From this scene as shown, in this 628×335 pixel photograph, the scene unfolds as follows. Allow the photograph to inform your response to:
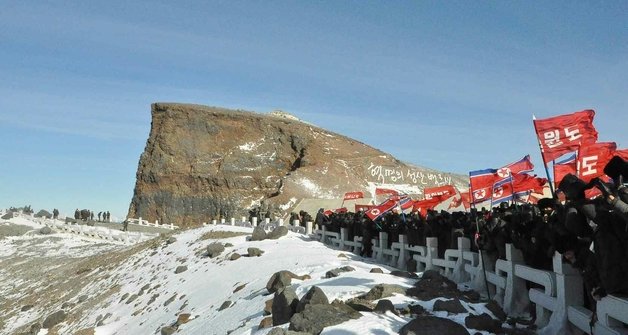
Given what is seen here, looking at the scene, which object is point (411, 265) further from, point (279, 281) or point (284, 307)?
point (284, 307)

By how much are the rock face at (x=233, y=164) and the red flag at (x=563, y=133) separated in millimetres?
61884

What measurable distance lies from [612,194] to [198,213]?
2995 inches

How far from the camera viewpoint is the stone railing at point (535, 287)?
585cm

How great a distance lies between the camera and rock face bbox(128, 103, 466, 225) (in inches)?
3059

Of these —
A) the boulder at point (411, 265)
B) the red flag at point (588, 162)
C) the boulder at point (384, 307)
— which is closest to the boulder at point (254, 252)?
the boulder at point (411, 265)

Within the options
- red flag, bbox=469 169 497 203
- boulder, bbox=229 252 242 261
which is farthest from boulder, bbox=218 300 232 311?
boulder, bbox=229 252 242 261

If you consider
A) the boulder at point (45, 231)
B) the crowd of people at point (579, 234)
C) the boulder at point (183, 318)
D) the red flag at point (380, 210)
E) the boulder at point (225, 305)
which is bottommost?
the boulder at point (183, 318)

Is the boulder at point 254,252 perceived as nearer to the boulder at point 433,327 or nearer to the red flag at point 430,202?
the red flag at point 430,202

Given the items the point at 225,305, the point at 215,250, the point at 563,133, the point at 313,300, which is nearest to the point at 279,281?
the point at 225,305

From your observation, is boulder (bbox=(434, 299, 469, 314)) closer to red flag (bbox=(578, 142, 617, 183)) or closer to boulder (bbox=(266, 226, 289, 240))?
red flag (bbox=(578, 142, 617, 183))

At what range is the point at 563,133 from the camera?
9.61 m

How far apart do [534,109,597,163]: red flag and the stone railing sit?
203 cm

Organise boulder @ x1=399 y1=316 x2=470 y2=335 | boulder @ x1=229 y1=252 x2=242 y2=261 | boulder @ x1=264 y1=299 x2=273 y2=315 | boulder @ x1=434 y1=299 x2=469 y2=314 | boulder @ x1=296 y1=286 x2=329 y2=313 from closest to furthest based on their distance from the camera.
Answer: boulder @ x1=399 y1=316 x2=470 y2=335
boulder @ x1=434 y1=299 x2=469 y2=314
boulder @ x1=296 y1=286 x2=329 y2=313
boulder @ x1=264 y1=299 x2=273 y2=315
boulder @ x1=229 y1=252 x2=242 y2=261

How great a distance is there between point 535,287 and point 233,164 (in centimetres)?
7397
